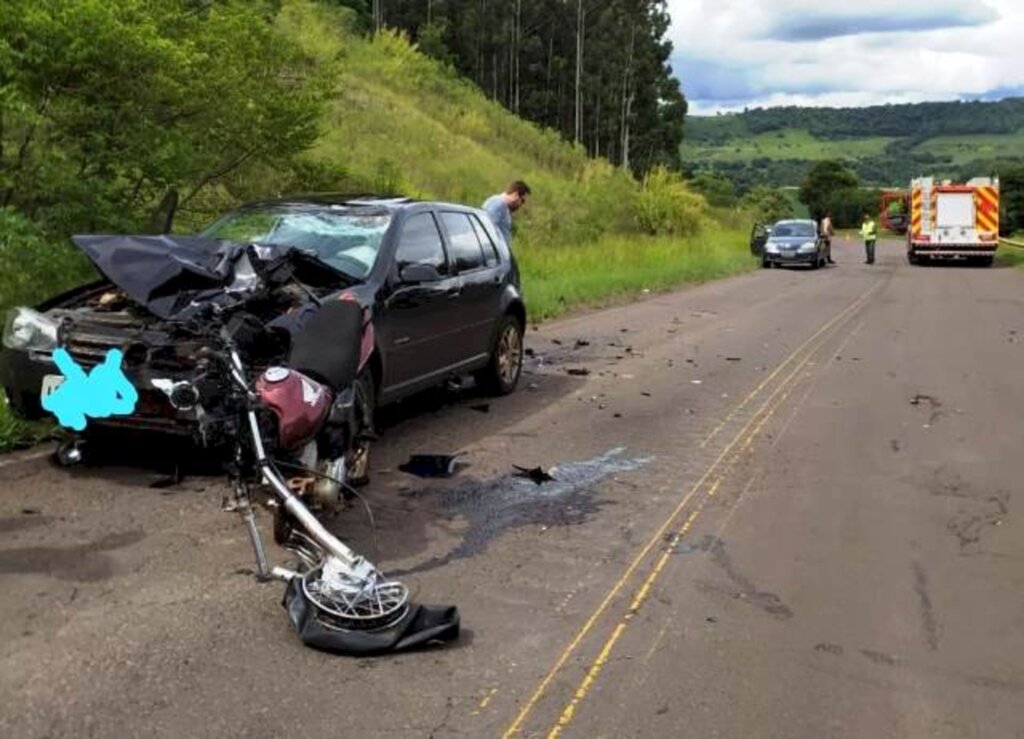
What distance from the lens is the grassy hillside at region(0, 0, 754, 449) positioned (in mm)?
13789

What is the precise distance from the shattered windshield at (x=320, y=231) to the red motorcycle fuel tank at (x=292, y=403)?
252cm

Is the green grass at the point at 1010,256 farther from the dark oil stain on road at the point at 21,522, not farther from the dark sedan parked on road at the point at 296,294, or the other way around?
the dark oil stain on road at the point at 21,522

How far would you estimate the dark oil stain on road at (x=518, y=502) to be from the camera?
5.79m

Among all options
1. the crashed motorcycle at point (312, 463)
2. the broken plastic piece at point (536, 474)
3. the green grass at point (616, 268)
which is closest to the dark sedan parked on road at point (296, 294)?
the crashed motorcycle at point (312, 463)

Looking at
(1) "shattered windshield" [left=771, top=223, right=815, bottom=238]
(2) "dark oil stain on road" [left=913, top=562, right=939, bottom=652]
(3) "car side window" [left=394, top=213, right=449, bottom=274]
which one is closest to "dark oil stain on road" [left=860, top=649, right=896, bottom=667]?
(2) "dark oil stain on road" [left=913, top=562, right=939, bottom=652]

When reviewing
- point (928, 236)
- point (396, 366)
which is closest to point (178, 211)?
point (396, 366)

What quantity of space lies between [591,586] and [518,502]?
4.73 feet

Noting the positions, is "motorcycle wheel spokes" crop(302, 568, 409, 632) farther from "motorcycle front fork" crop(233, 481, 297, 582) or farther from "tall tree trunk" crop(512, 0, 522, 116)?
"tall tree trunk" crop(512, 0, 522, 116)

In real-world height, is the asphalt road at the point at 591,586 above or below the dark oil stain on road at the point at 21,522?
below

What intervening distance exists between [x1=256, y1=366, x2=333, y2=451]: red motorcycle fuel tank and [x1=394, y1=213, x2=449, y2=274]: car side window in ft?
9.48

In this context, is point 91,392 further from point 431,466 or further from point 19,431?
point 431,466

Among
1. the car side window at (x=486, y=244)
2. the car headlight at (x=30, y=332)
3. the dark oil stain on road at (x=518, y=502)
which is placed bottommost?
the dark oil stain on road at (x=518, y=502)

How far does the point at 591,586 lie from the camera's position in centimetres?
505

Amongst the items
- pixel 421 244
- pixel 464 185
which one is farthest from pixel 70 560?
pixel 464 185
